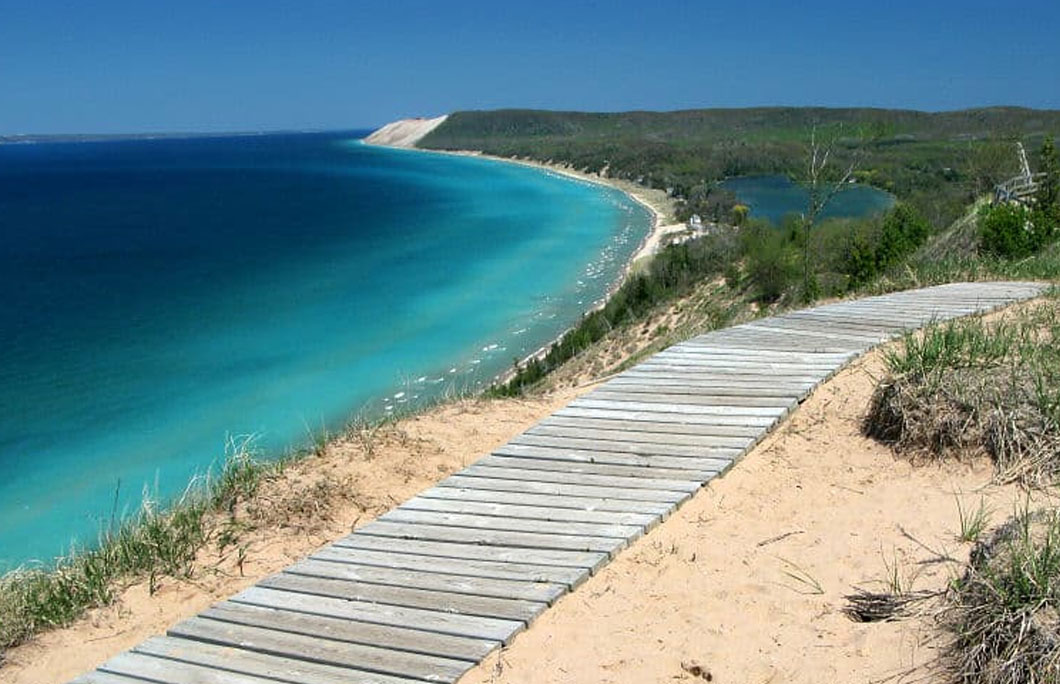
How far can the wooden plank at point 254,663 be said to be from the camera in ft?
12.1

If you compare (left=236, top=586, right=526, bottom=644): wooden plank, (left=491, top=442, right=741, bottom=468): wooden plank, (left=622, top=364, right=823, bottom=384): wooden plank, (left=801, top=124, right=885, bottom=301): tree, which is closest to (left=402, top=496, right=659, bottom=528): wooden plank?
(left=491, top=442, right=741, bottom=468): wooden plank

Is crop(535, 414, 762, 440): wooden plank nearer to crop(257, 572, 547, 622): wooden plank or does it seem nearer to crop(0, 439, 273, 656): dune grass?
crop(0, 439, 273, 656): dune grass

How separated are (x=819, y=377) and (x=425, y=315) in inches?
1069

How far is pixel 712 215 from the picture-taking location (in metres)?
59.4

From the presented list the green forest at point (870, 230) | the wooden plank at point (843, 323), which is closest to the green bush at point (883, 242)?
the green forest at point (870, 230)

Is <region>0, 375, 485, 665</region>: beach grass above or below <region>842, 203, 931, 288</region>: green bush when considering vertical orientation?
below

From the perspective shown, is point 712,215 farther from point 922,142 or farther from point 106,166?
point 106,166

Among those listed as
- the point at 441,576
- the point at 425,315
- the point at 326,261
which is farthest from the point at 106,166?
the point at 441,576

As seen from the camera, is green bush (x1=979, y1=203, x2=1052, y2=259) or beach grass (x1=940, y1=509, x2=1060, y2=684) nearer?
beach grass (x1=940, y1=509, x2=1060, y2=684)

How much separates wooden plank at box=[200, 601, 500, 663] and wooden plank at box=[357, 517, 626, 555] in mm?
901

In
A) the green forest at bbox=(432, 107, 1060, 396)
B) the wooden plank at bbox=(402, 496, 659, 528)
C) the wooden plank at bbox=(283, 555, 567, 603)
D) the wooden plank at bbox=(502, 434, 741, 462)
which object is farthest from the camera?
the green forest at bbox=(432, 107, 1060, 396)

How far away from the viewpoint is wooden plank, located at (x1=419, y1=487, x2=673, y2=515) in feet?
16.8

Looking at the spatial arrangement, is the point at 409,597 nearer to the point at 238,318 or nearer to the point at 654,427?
the point at 654,427

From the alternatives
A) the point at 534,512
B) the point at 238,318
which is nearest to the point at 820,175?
the point at 534,512
